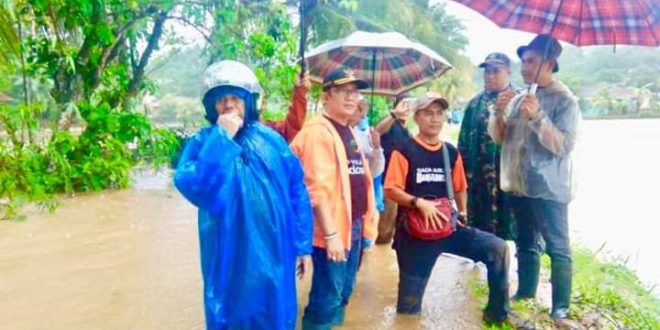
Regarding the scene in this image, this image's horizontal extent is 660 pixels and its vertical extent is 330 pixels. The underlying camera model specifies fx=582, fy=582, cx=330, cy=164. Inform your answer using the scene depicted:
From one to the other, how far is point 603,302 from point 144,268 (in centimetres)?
387

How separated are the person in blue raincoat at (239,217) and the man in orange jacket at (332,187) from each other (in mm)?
542

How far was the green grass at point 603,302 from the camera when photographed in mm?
3953

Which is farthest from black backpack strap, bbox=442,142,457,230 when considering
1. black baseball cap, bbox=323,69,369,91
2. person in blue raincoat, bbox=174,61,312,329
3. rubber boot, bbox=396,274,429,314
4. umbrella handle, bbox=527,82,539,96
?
person in blue raincoat, bbox=174,61,312,329

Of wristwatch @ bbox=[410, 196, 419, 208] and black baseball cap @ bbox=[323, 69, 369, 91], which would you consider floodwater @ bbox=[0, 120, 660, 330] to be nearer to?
wristwatch @ bbox=[410, 196, 419, 208]

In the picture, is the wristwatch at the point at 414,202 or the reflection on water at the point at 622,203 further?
the reflection on water at the point at 622,203

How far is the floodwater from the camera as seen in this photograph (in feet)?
13.3

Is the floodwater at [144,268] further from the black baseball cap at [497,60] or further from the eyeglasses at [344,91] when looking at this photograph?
the eyeglasses at [344,91]

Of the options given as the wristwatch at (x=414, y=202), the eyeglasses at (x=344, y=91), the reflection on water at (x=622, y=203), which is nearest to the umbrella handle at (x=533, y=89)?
the reflection on water at (x=622, y=203)

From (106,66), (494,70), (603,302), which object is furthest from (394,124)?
(106,66)

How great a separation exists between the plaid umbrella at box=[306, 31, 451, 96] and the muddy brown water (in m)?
1.69

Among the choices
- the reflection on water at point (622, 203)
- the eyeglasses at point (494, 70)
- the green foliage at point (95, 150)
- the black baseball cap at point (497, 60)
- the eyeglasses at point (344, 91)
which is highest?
the black baseball cap at point (497, 60)

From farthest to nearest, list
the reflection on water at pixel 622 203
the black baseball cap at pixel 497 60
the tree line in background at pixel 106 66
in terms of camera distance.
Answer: the tree line in background at pixel 106 66, the reflection on water at pixel 622 203, the black baseball cap at pixel 497 60

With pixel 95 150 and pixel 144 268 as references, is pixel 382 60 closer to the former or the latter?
pixel 144 268

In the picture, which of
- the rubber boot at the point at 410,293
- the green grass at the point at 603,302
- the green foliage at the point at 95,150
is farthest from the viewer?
the green foliage at the point at 95,150
